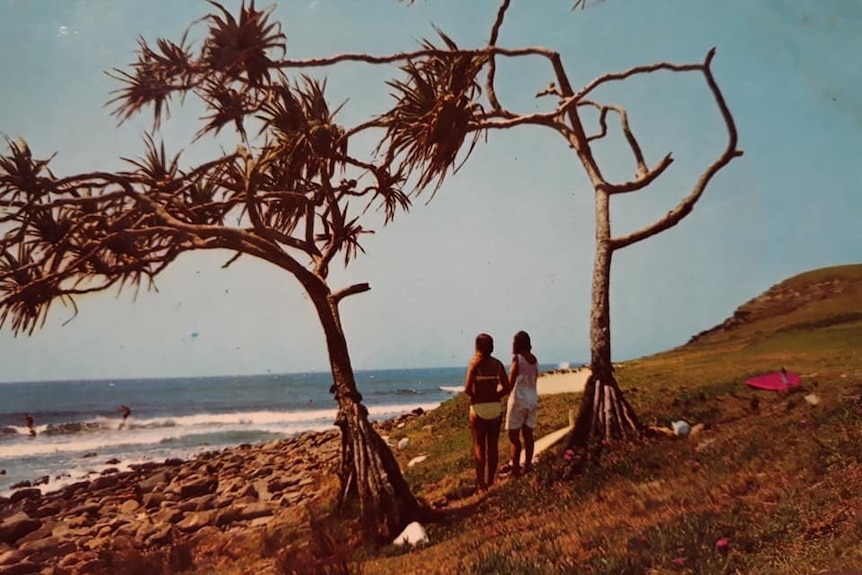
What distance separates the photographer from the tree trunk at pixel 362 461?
940 cm

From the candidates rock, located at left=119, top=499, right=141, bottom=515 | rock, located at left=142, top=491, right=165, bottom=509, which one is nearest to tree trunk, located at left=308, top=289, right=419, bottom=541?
rock, located at left=142, top=491, right=165, bottom=509

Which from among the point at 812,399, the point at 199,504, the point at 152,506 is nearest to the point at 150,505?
the point at 152,506

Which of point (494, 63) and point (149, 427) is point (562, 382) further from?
point (149, 427)

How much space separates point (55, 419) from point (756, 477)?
6063cm

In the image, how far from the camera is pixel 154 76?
10.5 metres

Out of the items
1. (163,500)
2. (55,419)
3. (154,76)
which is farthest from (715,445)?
(55,419)

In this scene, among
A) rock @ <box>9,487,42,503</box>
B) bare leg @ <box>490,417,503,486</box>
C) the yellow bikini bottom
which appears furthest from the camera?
rock @ <box>9,487,42,503</box>

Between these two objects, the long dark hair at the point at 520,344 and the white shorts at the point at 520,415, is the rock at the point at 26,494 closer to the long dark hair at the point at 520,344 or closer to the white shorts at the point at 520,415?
the white shorts at the point at 520,415

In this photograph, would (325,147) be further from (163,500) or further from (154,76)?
(163,500)

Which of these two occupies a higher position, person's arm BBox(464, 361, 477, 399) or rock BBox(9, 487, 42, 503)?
person's arm BBox(464, 361, 477, 399)

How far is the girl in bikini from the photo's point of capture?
1034 cm

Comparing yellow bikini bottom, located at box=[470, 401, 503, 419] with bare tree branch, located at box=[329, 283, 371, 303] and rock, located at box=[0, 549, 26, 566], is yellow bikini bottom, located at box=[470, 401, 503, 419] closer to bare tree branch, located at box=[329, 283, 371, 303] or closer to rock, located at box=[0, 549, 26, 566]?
bare tree branch, located at box=[329, 283, 371, 303]

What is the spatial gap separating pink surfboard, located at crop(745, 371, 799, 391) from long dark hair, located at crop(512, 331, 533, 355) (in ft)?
14.5

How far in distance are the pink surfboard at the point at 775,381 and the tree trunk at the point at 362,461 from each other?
644 cm
